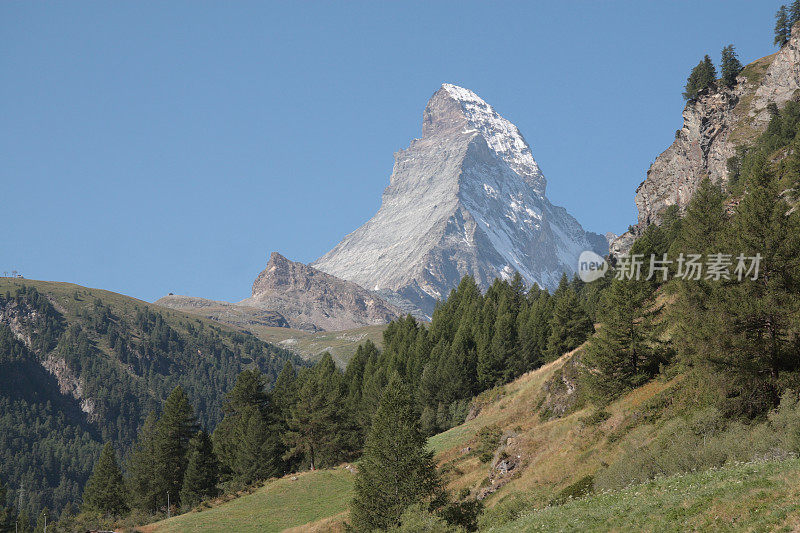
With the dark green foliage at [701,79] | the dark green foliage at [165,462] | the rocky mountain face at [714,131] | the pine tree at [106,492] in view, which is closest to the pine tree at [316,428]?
the dark green foliage at [165,462]

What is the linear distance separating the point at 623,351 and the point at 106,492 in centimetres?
7975

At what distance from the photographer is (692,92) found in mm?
159500

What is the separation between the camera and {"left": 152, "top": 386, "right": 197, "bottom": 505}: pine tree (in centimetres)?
8869

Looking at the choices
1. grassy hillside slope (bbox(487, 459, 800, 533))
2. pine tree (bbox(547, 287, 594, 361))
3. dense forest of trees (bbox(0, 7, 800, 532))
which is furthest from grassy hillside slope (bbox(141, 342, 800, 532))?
pine tree (bbox(547, 287, 594, 361))

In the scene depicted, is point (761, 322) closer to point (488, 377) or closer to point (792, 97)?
point (488, 377)

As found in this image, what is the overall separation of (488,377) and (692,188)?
85662mm

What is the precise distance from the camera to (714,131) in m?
150

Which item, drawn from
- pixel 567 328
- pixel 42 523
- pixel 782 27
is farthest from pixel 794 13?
pixel 42 523

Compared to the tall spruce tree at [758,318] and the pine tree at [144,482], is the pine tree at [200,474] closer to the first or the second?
the pine tree at [144,482]

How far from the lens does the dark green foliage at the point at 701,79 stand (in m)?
157

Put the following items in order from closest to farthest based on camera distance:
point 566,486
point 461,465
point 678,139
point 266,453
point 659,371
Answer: point 566,486 < point 659,371 < point 461,465 < point 266,453 < point 678,139

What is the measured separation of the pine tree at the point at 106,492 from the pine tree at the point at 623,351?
75.3 meters

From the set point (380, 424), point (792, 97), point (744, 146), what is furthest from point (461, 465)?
point (792, 97)

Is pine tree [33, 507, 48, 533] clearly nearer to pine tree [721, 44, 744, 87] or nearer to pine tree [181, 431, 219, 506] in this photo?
pine tree [181, 431, 219, 506]
